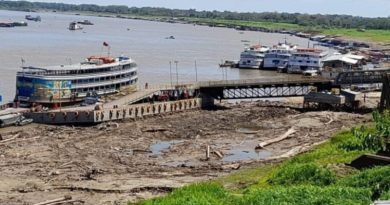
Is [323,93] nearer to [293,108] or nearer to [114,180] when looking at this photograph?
[293,108]

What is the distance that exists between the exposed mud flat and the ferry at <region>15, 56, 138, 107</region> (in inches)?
346

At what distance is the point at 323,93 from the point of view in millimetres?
65688

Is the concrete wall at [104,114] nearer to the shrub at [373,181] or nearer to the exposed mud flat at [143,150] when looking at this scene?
the exposed mud flat at [143,150]

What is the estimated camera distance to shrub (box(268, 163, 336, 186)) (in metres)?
25.1

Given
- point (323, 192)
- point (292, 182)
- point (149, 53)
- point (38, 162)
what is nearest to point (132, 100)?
point (38, 162)

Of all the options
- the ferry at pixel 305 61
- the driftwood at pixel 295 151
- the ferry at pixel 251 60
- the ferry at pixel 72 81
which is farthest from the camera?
the ferry at pixel 251 60

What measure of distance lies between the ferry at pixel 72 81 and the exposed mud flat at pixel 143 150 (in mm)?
8797

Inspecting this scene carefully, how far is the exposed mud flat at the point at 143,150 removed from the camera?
35.6 metres

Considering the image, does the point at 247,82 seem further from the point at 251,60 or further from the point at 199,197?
the point at 199,197

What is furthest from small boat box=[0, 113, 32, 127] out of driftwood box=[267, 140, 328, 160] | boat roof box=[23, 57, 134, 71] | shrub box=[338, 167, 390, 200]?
shrub box=[338, 167, 390, 200]

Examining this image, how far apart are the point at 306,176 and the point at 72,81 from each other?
42.5 meters

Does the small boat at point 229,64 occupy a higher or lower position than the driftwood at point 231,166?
lower

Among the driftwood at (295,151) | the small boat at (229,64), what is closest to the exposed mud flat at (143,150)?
Result: the driftwood at (295,151)

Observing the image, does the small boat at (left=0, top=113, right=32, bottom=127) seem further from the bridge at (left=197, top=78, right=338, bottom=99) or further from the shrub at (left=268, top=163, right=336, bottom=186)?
the shrub at (left=268, top=163, right=336, bottom=186)
